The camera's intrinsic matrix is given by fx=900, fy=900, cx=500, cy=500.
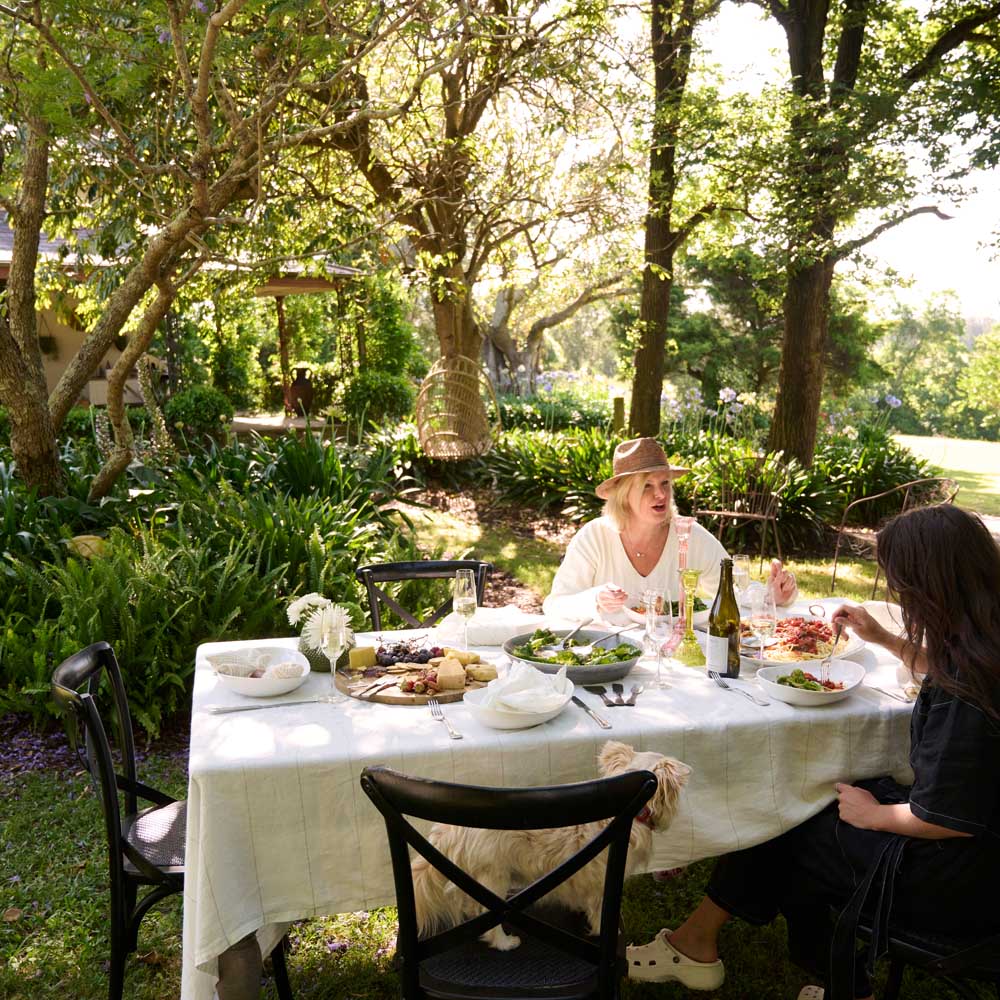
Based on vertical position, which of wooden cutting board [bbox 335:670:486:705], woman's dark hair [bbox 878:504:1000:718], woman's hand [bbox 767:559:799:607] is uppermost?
woman's dark hair [bbox 878:504:1000:718]

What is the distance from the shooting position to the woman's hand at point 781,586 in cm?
326

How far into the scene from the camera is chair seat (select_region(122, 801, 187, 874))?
2.47m

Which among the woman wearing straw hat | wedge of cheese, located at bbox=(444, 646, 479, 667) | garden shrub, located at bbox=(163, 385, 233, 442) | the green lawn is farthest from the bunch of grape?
garden shrub, located at bbox=(163, 385, 233, 442)

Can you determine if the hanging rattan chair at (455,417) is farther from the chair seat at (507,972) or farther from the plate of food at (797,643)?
the chair seat at (507,972)

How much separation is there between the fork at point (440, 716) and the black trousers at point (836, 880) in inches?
37.3

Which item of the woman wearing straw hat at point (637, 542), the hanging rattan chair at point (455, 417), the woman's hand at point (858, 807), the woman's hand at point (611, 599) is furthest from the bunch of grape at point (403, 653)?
the hanging rattan chair at point (455, 417)

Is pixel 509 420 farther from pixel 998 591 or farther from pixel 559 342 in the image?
pixel 559 342

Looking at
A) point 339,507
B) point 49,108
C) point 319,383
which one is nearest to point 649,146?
point 339,507

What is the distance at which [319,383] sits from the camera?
17.9 meters

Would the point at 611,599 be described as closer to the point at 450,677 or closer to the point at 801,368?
the point at 450,677

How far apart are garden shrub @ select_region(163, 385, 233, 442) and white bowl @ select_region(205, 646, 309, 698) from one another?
1051 centimetres

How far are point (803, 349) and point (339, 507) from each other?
6.27 metres

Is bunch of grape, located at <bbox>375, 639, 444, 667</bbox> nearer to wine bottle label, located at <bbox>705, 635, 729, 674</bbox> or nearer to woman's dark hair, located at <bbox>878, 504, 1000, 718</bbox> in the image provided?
wine bottle label, located at <bbox>705, 635, 729, 674</bbox>

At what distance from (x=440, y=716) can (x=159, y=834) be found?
37.8 inches
